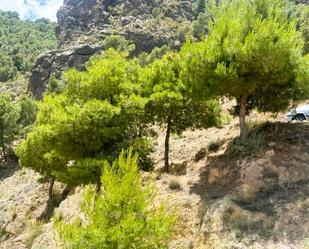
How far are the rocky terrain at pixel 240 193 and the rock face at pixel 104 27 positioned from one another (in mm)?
77550

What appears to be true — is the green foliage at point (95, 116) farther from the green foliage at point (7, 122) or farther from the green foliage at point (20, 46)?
the green foliage at point (20, 46)

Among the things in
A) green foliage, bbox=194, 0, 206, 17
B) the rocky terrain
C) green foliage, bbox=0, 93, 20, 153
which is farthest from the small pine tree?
green foliage, bbox=194, 0, 206, 17

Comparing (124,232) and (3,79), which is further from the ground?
(124,232)

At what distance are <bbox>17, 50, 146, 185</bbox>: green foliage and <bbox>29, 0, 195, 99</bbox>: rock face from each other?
7551 centimetres

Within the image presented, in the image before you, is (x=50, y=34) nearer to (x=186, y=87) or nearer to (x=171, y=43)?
(x=171, y=43)

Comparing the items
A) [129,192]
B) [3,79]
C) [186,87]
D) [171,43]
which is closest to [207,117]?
[186,87]

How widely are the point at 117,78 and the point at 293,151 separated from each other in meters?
8.55

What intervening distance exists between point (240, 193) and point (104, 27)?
112521 millimetres

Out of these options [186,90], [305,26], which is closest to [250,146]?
[186,90]

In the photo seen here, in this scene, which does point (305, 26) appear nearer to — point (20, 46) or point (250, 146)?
point (250, 146)

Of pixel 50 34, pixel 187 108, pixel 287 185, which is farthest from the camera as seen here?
pixel 50 34

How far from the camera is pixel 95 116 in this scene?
18406 mm

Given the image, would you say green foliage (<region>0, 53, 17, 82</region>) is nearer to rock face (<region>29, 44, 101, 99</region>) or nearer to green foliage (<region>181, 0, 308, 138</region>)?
rock face (<region>29, 44, 101, 99</region>)

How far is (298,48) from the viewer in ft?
55.6
